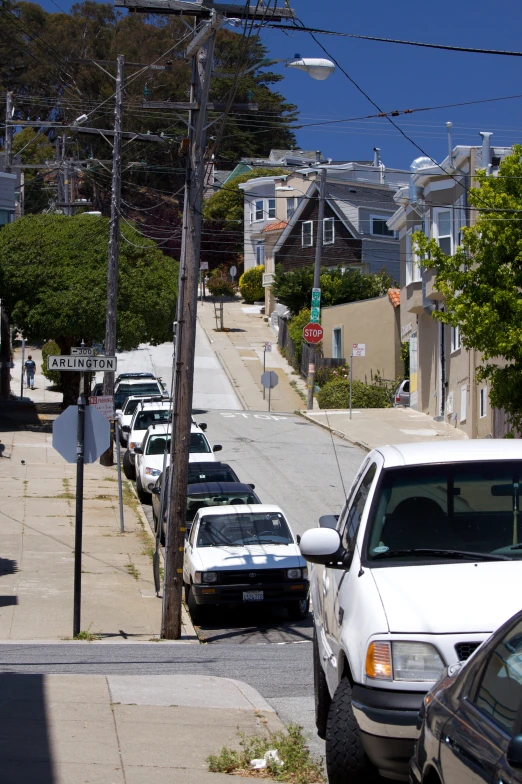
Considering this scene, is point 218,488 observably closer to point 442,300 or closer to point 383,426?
point 383,426

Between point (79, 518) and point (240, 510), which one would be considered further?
point (240, 510)

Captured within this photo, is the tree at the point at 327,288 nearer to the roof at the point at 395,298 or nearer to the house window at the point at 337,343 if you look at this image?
the house window at the point at 337,343

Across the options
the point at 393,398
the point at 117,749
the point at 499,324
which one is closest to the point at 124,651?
the point at 117,749

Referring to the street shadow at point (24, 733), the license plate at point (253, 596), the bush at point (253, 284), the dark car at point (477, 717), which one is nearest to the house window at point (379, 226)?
the bush at point (253, 284)

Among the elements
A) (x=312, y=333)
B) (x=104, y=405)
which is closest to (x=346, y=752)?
(x=104, y=405)

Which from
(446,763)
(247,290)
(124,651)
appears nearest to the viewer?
(446,763)

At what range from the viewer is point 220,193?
8256cm

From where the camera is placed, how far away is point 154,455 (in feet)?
76.6

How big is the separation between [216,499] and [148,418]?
31.9ft

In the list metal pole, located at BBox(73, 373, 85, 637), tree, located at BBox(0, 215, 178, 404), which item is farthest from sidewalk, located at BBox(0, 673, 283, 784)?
tree, located at BBox(0, 215, 178, 404)

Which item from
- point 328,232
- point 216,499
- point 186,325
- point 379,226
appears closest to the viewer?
point 186,325

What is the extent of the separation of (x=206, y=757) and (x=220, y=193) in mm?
78582

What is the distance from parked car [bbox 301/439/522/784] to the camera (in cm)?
473

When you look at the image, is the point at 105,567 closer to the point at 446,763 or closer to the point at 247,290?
the point at 446,763
